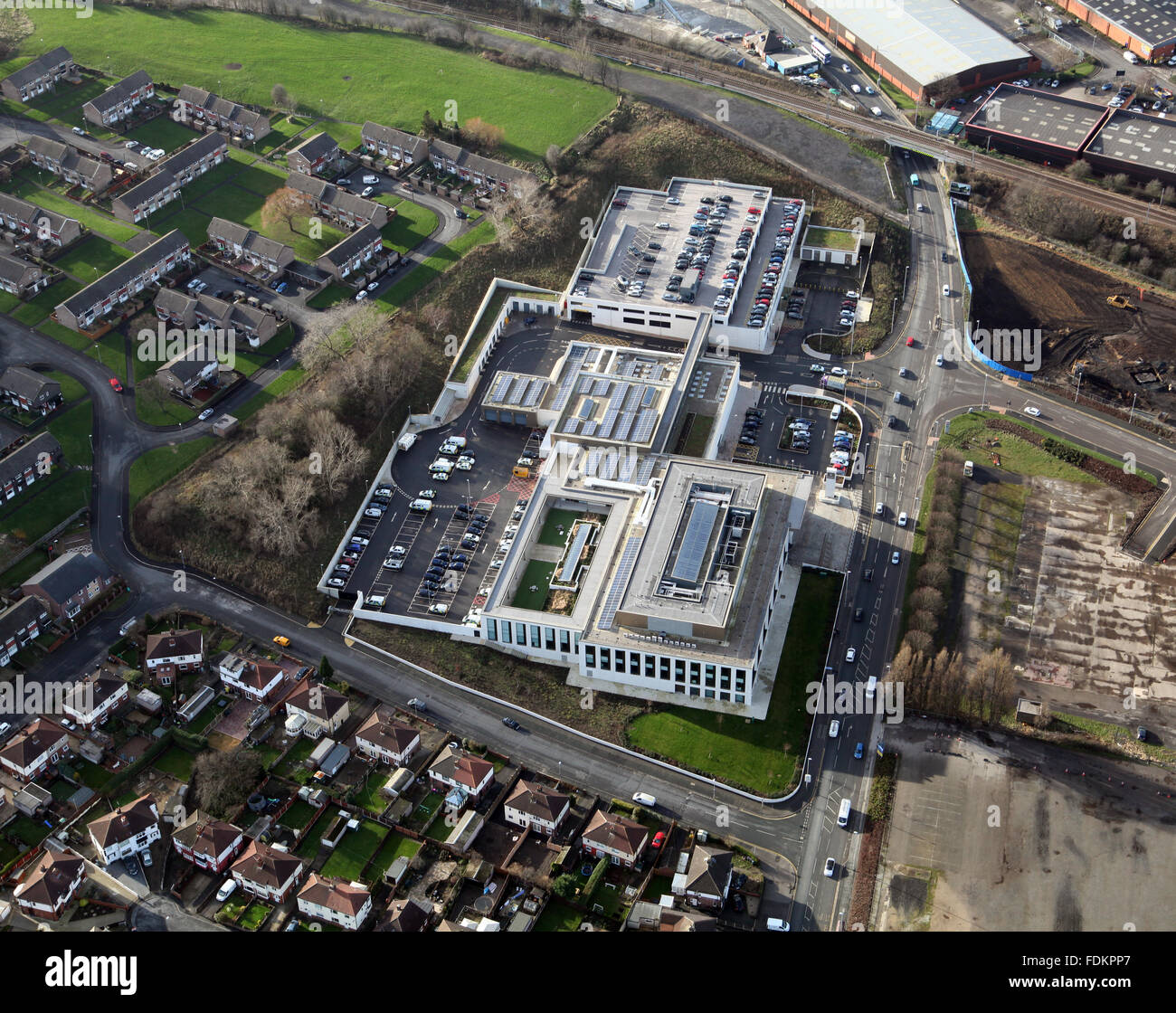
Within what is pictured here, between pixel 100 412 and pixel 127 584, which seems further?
pixel 100 412

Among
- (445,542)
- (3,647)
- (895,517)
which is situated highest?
(895,517)

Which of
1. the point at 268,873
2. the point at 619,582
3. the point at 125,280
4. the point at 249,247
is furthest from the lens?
the point at 249,247

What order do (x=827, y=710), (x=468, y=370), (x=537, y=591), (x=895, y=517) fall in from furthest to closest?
(x=468, y=370)
(x=895, y=517)
(x=537, y=591)
(x=827, y=710)

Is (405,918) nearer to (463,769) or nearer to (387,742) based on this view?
(463,769)

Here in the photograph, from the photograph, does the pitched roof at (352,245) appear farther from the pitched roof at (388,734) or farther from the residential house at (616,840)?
the residential house at (616,840)

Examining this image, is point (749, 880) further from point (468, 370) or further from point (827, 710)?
point (468, 370)

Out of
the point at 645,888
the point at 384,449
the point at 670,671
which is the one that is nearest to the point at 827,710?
the point at 670,671

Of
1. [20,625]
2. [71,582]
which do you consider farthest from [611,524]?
[20,625]
